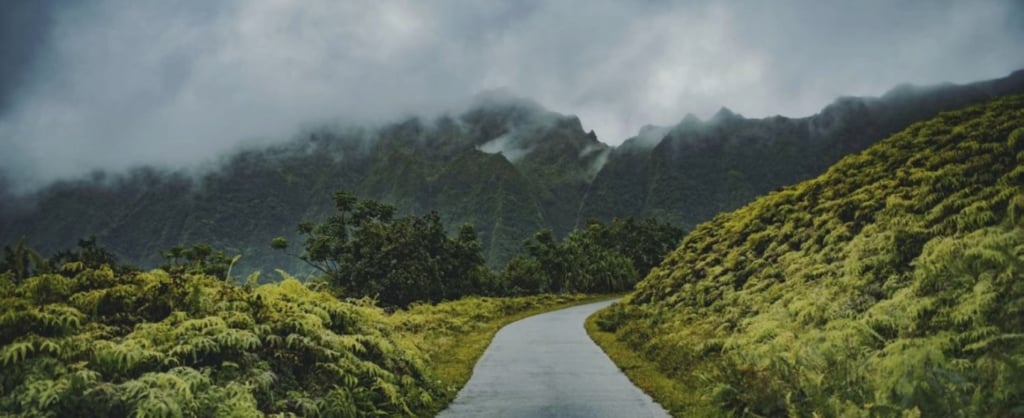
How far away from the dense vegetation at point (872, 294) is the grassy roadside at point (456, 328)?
4645 mm

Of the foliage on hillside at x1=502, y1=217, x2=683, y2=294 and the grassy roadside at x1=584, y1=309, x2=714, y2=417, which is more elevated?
the foliage on hillside at x1=502, y1=217, x2=683, y2=294

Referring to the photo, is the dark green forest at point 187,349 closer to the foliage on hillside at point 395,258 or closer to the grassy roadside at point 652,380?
the grassy roadside at point 652,380

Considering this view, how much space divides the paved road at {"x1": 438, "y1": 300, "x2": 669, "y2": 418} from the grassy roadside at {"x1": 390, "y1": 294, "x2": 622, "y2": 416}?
1.35 ft

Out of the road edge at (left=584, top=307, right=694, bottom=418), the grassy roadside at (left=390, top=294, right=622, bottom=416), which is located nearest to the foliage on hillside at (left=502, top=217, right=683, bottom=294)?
the grassy roadside at (left=390, top=294, right=622, bottom=416)

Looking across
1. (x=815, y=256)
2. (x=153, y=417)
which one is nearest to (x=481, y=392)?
(x=153, y=417)

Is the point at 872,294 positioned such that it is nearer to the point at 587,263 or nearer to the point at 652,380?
the point at 652,380

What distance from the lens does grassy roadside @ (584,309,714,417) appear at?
1019 cm

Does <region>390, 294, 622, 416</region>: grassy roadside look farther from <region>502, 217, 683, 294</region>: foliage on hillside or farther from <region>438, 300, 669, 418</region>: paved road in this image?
<region>502, 217, 683, 294</region>: foliage on hillside

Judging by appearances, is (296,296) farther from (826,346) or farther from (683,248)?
(683,248)

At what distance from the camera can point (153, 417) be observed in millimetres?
6012

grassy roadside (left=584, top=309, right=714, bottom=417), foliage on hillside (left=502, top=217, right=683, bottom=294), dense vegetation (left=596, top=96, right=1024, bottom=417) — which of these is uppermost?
foliage on hillside (left=502, top=217, right=683, bottom=294)

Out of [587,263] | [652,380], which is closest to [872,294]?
[652,380]

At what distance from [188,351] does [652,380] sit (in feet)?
28.8

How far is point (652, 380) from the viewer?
1289cm
